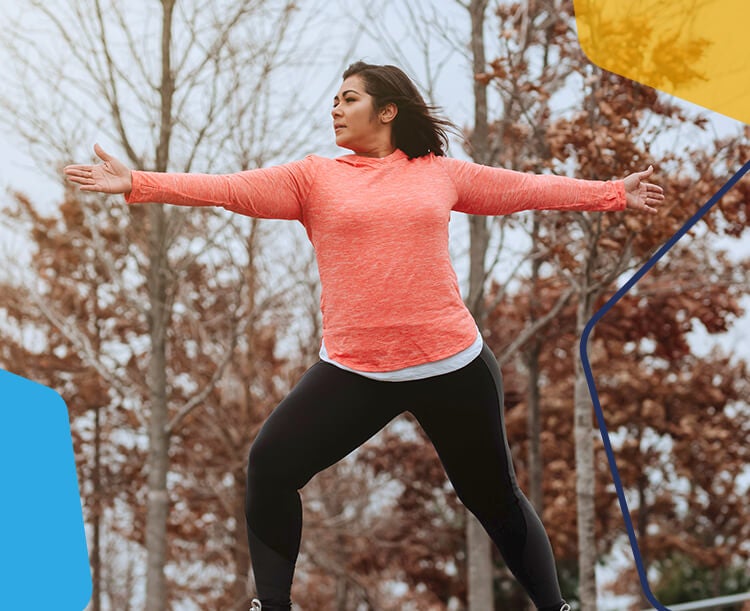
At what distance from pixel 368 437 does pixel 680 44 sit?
8.37ft

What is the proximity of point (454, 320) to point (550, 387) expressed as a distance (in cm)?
1028

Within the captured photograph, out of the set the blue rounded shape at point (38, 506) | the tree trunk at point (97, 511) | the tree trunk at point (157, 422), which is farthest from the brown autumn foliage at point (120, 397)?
the blue rounded shape at point (38, 506)

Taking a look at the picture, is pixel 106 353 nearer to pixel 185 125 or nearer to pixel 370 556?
pixel 370 556

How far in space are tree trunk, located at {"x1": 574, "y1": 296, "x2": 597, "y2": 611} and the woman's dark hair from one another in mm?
3475

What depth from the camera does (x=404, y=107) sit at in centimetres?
244

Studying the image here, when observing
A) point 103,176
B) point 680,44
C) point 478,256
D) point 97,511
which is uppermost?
point 680,44

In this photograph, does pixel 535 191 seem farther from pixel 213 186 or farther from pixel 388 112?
pixel 213 186

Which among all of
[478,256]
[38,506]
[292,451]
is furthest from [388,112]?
[478,256]

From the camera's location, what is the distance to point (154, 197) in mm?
2109

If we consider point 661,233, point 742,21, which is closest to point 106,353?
point 661,233

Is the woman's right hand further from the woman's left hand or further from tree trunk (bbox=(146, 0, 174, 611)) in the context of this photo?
tree trunk (bbox=(146, 0, 174, 611))

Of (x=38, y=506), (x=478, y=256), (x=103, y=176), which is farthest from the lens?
(x=478, y=256)

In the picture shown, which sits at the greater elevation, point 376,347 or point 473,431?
point 376,347

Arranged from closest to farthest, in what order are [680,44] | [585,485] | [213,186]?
[213,186] < [680,44] < [585,485]
